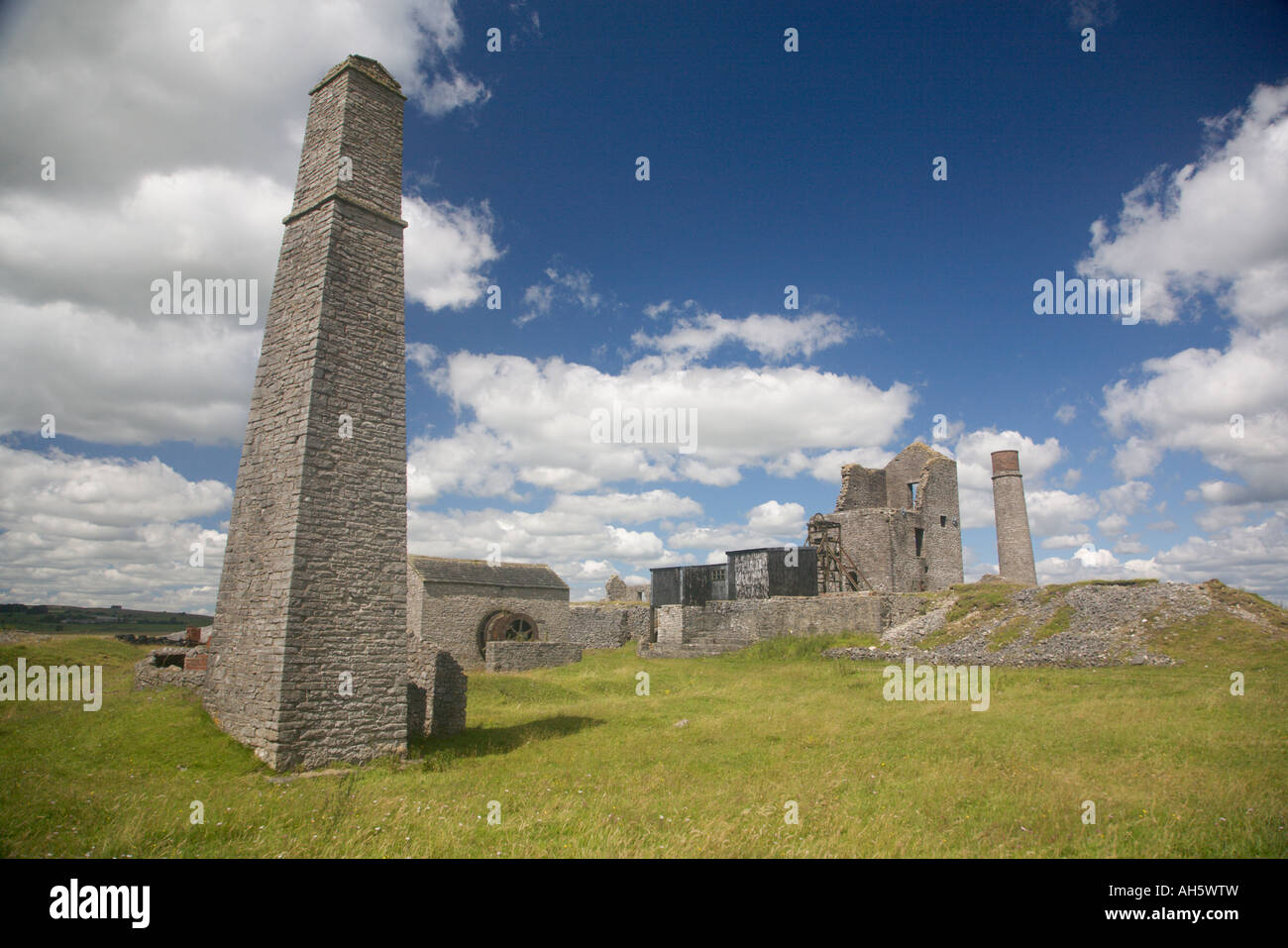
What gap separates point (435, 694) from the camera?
44.3ft

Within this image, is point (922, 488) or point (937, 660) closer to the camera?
point (937, 660)

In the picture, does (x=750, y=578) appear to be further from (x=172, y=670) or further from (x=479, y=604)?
(x=172, y=670)

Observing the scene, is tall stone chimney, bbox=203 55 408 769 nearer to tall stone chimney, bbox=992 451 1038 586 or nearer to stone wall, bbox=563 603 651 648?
stone wall, bbox=563 603 651 648

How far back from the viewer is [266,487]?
452 inches

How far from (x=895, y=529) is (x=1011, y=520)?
5990mm

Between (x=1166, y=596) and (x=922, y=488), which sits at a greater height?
(x=922, y=488)

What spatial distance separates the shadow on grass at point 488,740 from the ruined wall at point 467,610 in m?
15.8

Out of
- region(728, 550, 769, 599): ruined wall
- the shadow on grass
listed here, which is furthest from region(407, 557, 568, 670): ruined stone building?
the shadow on grass

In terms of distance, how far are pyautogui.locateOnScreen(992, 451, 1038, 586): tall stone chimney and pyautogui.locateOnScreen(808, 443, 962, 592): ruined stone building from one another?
9.45ft

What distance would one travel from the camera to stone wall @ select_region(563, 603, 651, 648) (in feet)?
119
